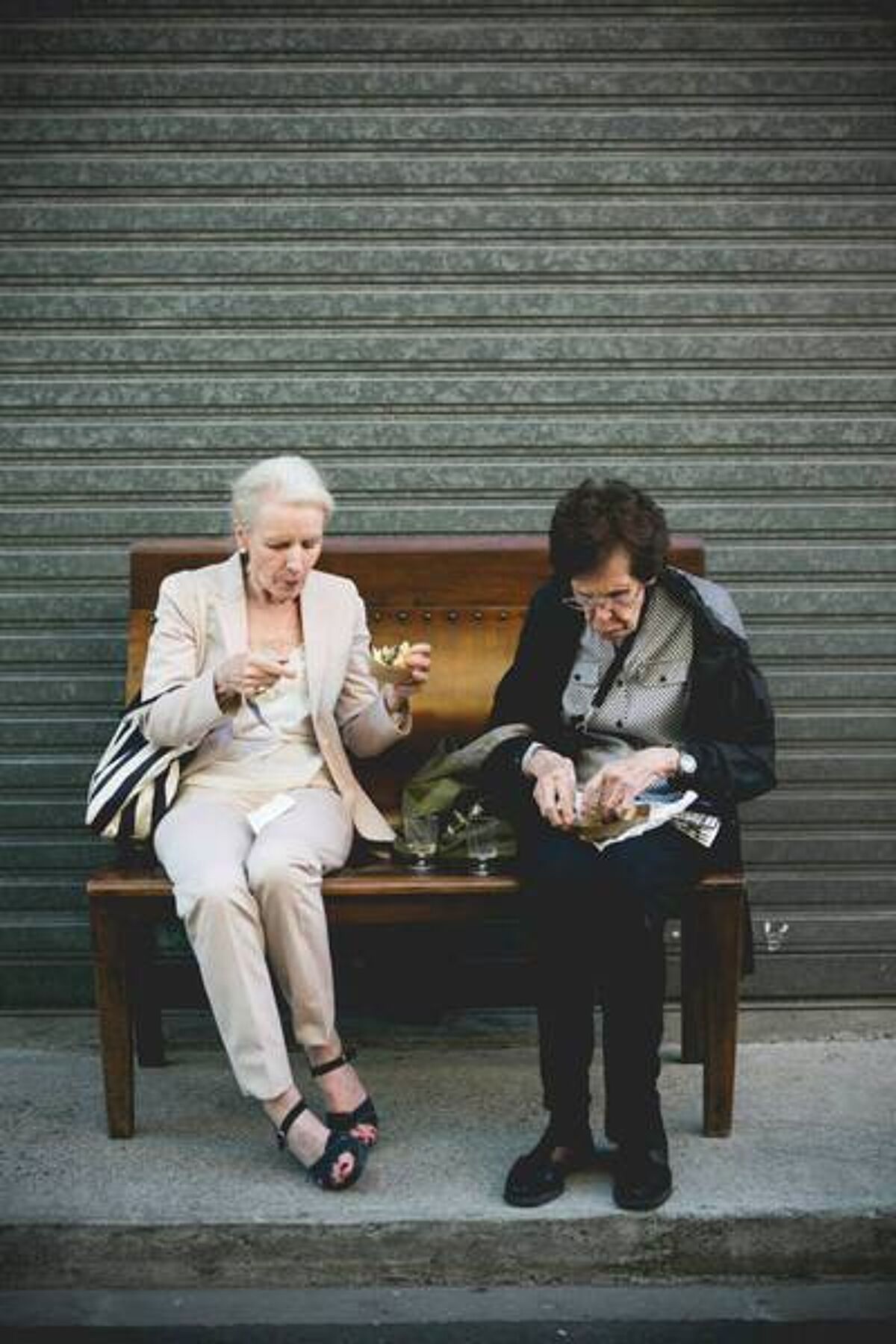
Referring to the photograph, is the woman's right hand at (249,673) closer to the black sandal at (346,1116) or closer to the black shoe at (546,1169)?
the black sandal at (346,1116)

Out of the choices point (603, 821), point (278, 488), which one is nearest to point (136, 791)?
point (278, 488)

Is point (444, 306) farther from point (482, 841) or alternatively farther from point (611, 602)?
point (482, 841)

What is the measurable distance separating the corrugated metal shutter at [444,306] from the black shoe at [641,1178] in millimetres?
1636

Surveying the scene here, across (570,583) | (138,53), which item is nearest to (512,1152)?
(570,583)

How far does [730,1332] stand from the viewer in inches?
150

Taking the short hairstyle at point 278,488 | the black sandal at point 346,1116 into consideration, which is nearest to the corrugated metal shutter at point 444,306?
the short hairstyle at point 278,488

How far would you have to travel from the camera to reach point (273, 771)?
4.75 metres

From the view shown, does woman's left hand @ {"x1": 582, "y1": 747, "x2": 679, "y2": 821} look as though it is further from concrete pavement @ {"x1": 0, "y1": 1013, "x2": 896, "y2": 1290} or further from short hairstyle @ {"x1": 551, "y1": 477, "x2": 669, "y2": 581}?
concrete pavement @ {"x1": 0, "y1": 1013, "x2": 896, "y2": 1290}

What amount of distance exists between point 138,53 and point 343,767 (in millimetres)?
2256

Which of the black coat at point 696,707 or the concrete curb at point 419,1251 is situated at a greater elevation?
the black coat at point 696,707

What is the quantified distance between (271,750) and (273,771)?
0.05 meters

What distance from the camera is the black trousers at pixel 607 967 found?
4.13m

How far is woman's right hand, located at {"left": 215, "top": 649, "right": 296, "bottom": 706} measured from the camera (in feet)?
14.1

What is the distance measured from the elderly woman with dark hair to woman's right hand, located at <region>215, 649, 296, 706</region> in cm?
59
